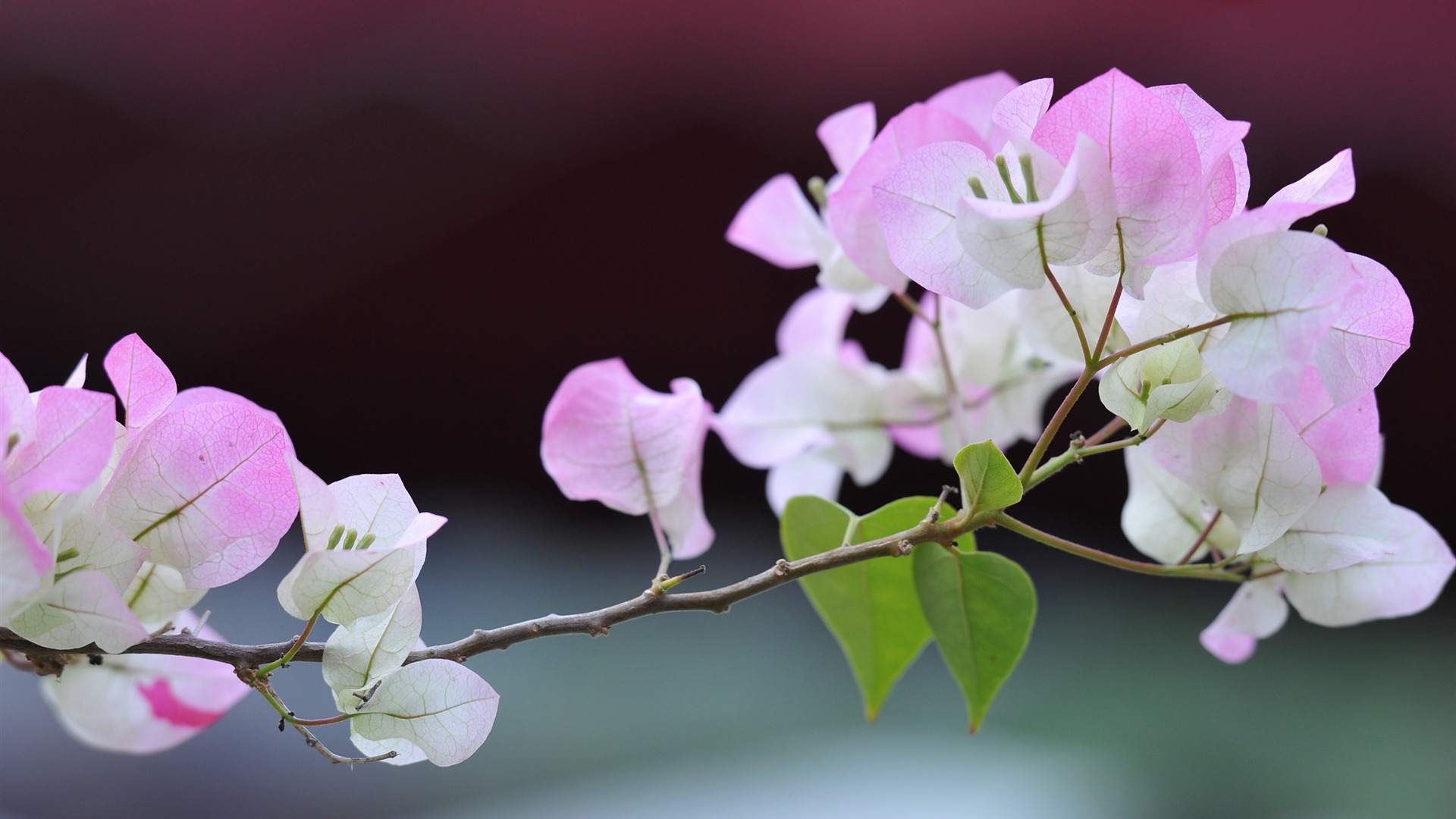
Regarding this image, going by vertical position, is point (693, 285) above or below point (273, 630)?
above

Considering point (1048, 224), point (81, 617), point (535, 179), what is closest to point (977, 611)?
point (1048, 224)

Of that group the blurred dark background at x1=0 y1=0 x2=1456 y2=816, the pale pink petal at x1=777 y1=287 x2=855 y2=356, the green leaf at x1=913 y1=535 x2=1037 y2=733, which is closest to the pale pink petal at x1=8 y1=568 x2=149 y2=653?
the green leaf at x1=913 y1=535 x2=1037 y2=733

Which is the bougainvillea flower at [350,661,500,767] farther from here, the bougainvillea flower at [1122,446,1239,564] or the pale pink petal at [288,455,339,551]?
the bougainvillea flower at [1122,446,1239,564]

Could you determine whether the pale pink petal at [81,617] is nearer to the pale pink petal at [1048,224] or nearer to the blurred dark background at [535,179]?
the pale pink petal at [1048,224]

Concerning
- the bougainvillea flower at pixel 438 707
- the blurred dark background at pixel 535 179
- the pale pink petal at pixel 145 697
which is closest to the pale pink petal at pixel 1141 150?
the bougainvillea flower at pixel 438 707

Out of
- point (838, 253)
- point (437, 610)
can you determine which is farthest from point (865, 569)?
point (437, 610)

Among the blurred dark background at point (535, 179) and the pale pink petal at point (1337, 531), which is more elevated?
the blurred dark background at point (535, 179)

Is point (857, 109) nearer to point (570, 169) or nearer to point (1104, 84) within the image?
point (1104, 84)
